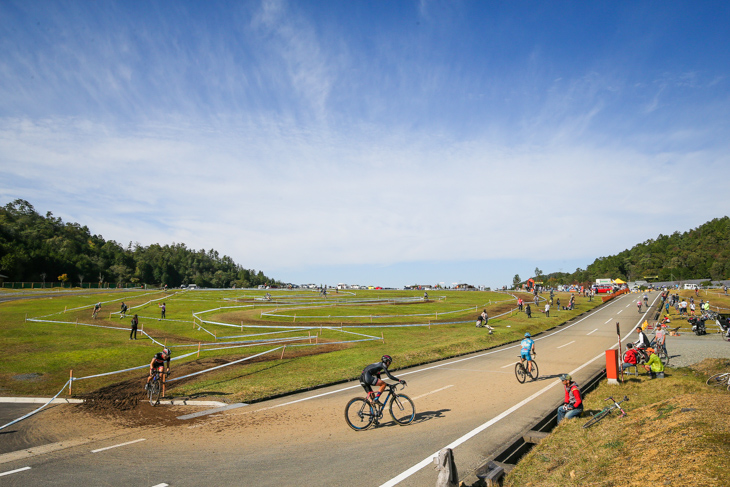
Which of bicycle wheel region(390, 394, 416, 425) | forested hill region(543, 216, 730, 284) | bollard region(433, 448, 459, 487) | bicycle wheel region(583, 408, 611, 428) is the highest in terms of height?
forested hill region(543, 216, 730, 284)

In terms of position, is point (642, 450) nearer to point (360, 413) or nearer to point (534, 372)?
point (360, 413)

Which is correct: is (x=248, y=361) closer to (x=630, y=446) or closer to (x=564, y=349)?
(x=630, y=446)

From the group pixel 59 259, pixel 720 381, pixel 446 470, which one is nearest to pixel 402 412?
pixel 446 470

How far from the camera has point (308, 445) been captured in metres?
11.1

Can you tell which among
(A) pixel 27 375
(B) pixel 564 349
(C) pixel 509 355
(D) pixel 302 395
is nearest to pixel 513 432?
(D) pixel 302 395

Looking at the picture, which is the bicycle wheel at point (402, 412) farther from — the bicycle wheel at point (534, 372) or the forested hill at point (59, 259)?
the forested hill at point (59, 259)

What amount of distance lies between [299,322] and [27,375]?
26641 millimetres

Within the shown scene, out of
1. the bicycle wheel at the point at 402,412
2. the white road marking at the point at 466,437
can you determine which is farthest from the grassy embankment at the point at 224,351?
the white road marking at the point at 466,437

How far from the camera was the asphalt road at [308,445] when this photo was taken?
909cm

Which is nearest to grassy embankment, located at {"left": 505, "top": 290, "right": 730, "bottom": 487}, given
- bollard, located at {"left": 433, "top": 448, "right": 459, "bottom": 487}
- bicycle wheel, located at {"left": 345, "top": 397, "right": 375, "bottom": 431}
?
bollard, located at {"left": 433, "top": 448, "right": 459, "bottom": 487}

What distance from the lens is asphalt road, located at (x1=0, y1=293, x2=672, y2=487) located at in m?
9.09

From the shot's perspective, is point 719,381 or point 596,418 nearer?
point 596,418

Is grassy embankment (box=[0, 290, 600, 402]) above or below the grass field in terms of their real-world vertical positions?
below

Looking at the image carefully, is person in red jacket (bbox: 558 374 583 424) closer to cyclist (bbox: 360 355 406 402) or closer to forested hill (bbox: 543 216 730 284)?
cyclist (bbox: 360 355 406 402)
